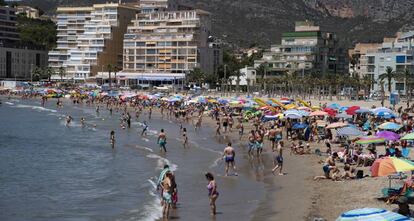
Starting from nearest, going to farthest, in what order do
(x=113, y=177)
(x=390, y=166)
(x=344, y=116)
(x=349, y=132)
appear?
Result: (x=390, y=166), (x=113, y=177), (x=349, y=132), (x=344, y=116)

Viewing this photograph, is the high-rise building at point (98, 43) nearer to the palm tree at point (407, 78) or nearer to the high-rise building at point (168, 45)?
the high-rise building at point (168, 45)

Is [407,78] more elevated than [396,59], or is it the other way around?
[396,59]

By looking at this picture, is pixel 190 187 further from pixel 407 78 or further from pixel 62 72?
pixel 62 72

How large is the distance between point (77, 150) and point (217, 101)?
29568mm

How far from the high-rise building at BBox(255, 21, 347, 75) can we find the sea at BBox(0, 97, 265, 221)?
63.6 meters

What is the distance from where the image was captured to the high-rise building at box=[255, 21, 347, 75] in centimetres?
10700

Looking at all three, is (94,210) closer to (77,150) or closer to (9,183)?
(9,183)

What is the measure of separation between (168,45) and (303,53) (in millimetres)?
31891

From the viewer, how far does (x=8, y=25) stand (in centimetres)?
16238

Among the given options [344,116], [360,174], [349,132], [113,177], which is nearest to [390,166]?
[360,174]

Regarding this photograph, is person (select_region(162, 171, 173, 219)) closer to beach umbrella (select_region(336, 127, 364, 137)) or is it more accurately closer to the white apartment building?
beach umbrella (select_region(336, 127, 364, 137))

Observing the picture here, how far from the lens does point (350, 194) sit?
18922 mm

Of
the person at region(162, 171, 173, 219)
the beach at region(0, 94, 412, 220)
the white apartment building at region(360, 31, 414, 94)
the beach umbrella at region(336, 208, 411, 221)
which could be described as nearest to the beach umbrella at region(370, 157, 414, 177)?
the beach at region(0, 94, 412, 220)

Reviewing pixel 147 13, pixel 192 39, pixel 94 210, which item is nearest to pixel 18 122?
pixel 94 210
